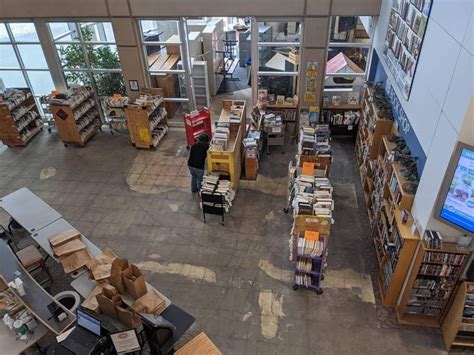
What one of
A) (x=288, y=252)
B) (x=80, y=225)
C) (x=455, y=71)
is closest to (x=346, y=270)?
(x=288, y=252)

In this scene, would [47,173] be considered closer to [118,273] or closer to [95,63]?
[95,63]

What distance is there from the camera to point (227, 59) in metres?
14.8

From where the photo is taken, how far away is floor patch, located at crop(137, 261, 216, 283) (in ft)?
21.7

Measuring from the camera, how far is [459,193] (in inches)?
179

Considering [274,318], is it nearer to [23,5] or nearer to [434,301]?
[434,301]

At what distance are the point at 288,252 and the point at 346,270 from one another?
1.05 meters

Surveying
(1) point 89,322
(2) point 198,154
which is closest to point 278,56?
(2) point 198,154

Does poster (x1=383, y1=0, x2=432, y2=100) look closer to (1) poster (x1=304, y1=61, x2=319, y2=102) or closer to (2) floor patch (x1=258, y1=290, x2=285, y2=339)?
(1) poster (x1=304, y1=61, x2=319, y2=102)

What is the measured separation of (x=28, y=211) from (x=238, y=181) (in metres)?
4.22

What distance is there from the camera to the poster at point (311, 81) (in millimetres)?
9445

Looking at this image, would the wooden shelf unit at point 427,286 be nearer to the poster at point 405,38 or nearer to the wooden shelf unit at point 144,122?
the poster at point 405,38

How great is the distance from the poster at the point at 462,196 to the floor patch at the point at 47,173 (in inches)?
329

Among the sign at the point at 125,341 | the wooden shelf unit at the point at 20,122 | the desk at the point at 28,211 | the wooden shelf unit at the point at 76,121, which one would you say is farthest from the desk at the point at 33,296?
the wooden shelf unit at the point at 20,122

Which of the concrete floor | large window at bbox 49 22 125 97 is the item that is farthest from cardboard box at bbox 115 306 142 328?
large window at bbox 49 22 125 97
